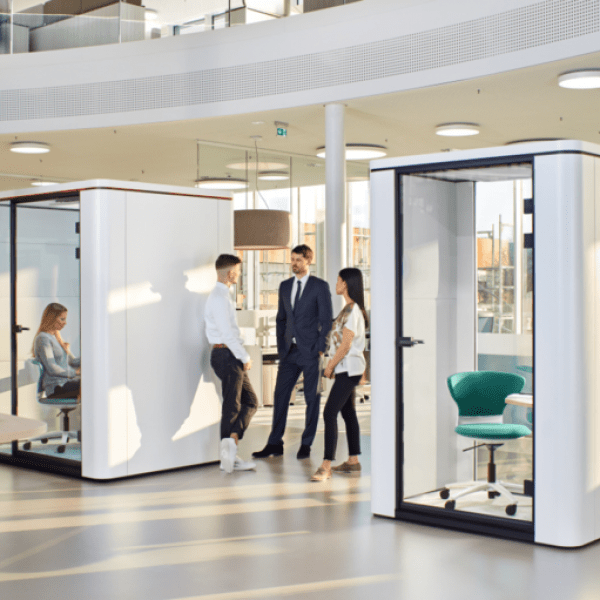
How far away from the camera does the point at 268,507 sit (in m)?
5.83

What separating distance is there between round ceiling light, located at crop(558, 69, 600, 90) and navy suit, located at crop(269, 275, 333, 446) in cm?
339

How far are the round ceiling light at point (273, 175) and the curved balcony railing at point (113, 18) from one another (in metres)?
2.97

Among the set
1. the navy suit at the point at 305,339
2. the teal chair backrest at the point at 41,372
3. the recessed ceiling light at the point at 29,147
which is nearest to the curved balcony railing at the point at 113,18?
the recessed ceiling light at the point at 29,147

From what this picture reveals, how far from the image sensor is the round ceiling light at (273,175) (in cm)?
1276

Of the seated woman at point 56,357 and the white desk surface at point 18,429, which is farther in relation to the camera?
the seated woman at point 56,357

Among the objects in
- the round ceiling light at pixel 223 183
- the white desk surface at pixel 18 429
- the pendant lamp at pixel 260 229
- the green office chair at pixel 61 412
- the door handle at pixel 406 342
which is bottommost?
the green office chair at pixel 61 412

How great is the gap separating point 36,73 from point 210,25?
102 inches

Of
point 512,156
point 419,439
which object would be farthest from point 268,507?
point 512,156

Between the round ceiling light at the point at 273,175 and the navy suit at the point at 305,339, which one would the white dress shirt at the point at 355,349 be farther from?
the round ceiling light at the point at 273,175

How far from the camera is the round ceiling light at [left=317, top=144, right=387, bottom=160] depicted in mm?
12633

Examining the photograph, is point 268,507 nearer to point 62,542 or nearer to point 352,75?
point 62,542

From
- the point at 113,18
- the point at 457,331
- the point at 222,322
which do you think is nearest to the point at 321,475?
the point at 222,322

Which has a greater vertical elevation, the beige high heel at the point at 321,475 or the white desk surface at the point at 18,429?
the white desk surface at the point at 18,429

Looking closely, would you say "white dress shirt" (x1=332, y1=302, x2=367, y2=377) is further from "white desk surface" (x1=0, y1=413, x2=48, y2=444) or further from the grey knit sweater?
"white desk surface" (x1=0, y1=413, x2=48, y2=444)
